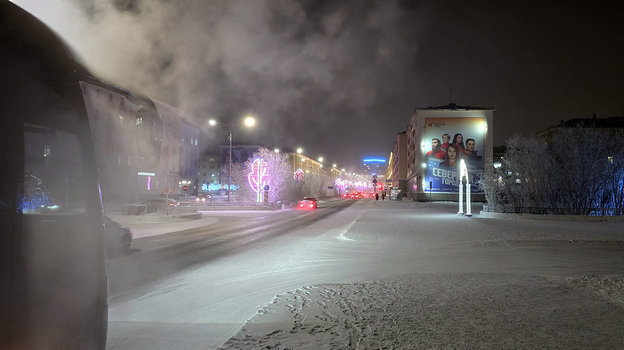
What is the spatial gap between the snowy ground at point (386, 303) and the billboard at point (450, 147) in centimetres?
5420

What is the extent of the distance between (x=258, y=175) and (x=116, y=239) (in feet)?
99.6

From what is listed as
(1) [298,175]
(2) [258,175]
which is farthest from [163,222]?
(1) [298,175]

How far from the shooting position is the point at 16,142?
2172mm

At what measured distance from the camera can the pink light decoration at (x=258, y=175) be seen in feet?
140

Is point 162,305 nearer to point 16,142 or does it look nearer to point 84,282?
point 84,282

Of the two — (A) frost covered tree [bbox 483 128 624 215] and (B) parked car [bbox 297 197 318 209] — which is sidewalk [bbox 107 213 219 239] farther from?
(B) parked car [bbox 297 197 318 209]

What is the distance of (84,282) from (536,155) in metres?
28.6

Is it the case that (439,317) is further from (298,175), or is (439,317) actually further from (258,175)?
(298,175)

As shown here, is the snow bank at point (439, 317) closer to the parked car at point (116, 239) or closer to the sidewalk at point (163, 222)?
the parked car at point (116, 239)

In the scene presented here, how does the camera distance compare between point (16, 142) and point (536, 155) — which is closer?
point (16, 142)

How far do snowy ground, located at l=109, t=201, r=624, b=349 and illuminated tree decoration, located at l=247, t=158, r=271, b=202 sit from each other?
31007mm

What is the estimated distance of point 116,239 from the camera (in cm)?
1268

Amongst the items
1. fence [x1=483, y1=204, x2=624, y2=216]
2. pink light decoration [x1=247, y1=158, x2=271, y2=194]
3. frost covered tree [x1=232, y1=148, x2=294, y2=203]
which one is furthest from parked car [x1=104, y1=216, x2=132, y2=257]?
frost covered tree [x1=232, y1=148, x2=294, y2=203]

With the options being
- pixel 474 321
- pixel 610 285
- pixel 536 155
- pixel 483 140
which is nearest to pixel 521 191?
pixel 536 155
